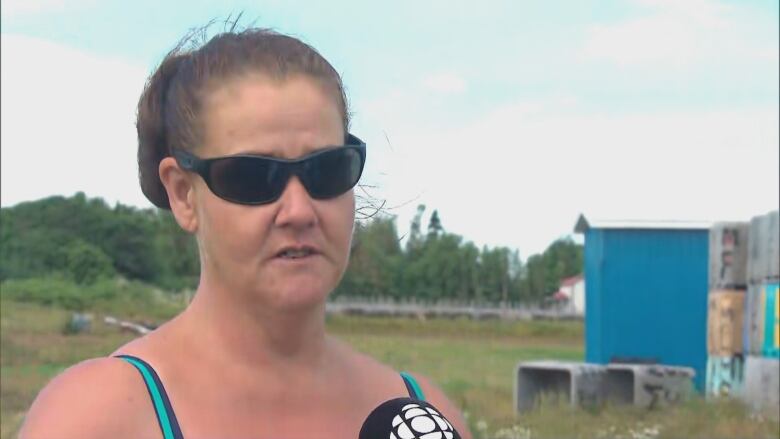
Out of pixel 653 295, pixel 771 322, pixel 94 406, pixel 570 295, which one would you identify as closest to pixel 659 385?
pixel 771 322

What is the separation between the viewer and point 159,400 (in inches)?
73.0

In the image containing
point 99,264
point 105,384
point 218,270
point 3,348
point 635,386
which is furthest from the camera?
point 99,264

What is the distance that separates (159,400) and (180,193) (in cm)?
33

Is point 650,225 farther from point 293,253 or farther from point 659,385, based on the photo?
point 293,253

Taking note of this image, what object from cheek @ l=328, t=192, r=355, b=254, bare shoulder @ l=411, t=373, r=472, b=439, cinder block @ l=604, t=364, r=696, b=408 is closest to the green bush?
cinder block @ l=604, t=364, r=696, b=408

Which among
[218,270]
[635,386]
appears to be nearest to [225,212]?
[218,270]

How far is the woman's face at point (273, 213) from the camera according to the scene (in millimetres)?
1854

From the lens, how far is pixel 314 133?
1.92 m

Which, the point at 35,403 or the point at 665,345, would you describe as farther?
the point at 665,345

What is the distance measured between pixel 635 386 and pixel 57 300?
28590 mm

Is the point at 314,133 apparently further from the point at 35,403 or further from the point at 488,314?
the point at 488,314

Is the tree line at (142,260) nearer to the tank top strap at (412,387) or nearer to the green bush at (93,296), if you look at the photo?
the green bush at (93,296)

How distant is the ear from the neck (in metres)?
0.10

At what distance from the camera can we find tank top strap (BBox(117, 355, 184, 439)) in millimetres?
1824
